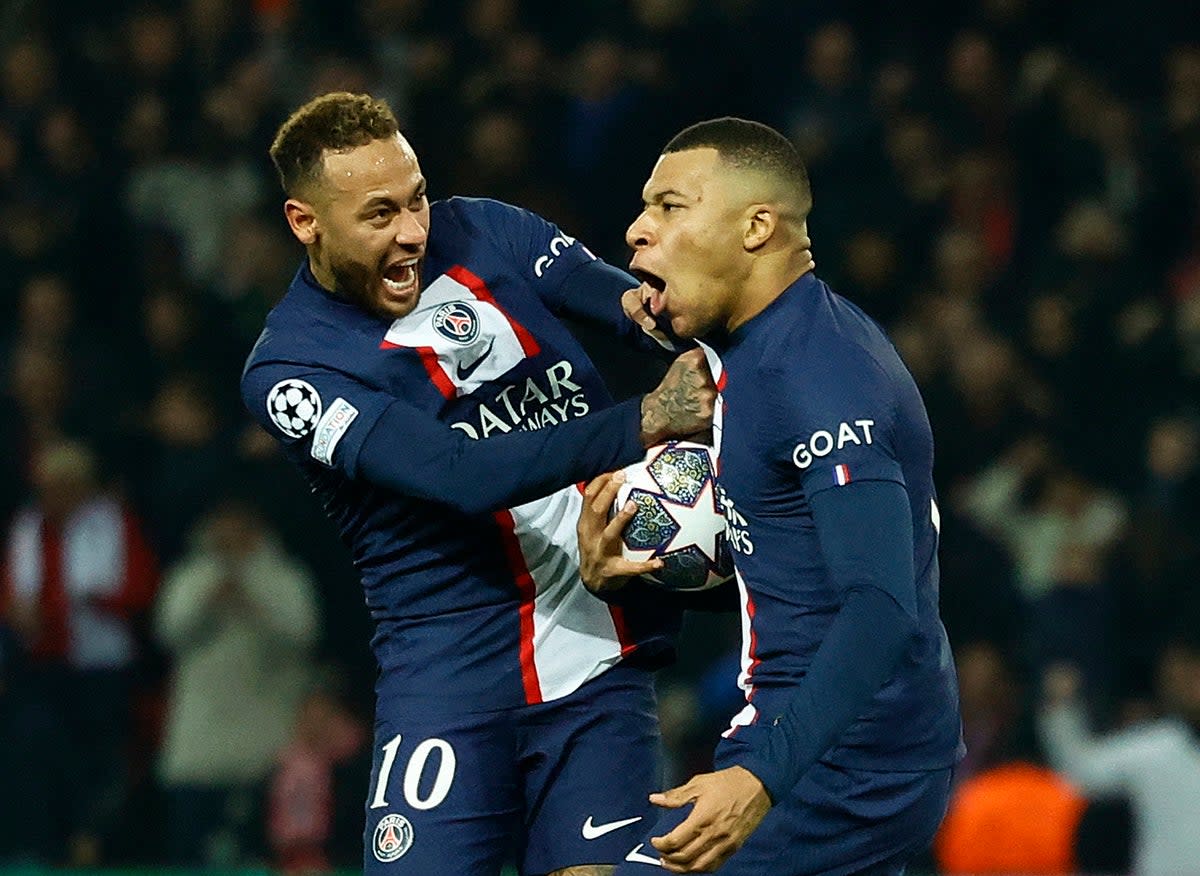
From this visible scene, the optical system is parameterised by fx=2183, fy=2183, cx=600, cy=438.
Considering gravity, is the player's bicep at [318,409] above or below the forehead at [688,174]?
below

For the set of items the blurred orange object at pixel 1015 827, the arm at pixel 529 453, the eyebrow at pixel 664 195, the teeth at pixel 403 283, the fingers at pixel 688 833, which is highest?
the eyebrow at pixel 664 195

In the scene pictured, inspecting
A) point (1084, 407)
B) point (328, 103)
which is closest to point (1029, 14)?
point (1084, 407)

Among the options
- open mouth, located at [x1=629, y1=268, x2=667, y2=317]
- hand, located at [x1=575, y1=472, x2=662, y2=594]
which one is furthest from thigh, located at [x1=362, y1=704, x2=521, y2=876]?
open mouth, located at [x1=629, y1=268, x2=667, y2=317]

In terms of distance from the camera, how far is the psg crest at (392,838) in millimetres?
4312

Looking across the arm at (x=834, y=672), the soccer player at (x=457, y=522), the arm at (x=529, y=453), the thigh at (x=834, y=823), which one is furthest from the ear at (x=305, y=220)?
the thigh at (x=834, y=823)

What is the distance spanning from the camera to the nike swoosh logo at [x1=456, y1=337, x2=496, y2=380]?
4.40 m

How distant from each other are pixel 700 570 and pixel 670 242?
2.36 feet

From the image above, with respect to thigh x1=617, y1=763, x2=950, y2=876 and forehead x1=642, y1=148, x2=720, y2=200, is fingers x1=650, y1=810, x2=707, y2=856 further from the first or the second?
forehead x1=642, y1=148, x2=720, y2=200

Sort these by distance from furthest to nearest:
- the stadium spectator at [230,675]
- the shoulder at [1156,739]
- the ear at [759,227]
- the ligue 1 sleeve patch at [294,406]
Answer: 1. the stadium spectator at [230,675]
2. the shoulder at [1156,739]
3. the ligue 1 sleeve patch at [294,406]
4. the ear at [759,227]

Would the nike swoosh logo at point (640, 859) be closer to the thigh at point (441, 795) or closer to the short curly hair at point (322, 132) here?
the thigh at point (441, 795)

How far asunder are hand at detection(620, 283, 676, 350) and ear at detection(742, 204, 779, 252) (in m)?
0.48

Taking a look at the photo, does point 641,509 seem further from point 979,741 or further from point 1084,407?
point 1084,407

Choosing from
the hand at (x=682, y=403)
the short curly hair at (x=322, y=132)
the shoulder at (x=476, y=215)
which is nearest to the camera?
the hand at (x=682, y=403)

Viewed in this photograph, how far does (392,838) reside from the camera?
14.2 feet
